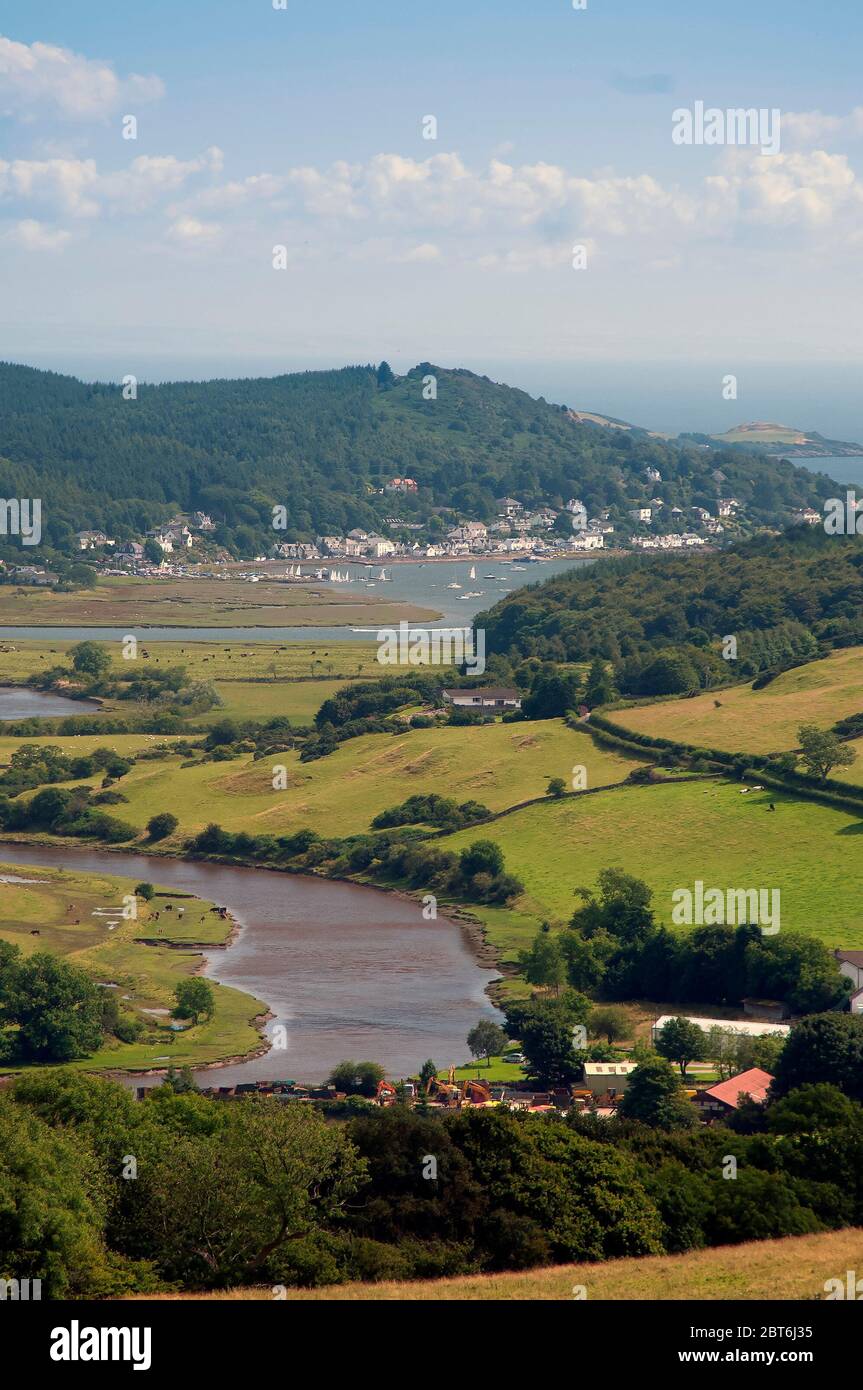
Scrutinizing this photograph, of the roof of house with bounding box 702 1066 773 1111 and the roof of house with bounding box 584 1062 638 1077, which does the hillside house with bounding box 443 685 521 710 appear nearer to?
the roof of house with bounding box 584 1062 638 1077

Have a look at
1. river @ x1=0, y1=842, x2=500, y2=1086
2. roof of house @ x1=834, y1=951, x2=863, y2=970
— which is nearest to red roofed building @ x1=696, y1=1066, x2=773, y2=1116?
roof of house @ x1=834, y1=951, x2=863, y2=970

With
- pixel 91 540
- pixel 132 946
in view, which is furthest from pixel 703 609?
pixel 91 540

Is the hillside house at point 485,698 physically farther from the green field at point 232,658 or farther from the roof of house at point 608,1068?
the roof of house at point 608,1068

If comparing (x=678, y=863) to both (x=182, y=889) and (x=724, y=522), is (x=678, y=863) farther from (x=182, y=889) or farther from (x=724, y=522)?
(x=724, y=522)

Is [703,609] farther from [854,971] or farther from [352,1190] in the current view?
[352,1190]

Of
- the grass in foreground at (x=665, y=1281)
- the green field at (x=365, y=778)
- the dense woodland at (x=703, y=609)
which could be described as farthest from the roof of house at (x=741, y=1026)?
the dense woodland at (x=703, y=609)
